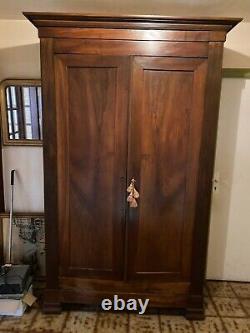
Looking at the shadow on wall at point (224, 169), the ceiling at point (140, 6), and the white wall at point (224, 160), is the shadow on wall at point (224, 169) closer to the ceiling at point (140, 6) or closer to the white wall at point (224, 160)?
the white wall at point (224, 160)

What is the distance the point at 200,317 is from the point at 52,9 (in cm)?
257

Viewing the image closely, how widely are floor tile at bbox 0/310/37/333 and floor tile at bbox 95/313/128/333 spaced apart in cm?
50

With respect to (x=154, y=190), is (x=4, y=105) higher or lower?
higher

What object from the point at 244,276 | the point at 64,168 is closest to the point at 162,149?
A: the point at 64,168

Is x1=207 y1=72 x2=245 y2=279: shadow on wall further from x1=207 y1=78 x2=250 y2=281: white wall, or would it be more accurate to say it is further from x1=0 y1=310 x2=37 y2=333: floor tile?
Result: x1=0 y1=310 x2=37 y2=333: floor tile

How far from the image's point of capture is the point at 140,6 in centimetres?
204

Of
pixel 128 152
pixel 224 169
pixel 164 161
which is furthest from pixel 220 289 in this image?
pixel 128 152

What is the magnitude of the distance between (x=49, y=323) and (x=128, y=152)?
137 centimetres

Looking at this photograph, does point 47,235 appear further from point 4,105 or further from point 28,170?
point 4,105

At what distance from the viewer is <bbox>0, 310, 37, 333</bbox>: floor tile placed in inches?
78.5

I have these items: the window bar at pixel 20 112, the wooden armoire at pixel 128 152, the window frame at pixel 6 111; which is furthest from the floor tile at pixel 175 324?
the window bar at pixel 20 112

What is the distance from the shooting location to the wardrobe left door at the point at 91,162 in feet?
5.93

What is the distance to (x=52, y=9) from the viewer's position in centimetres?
215

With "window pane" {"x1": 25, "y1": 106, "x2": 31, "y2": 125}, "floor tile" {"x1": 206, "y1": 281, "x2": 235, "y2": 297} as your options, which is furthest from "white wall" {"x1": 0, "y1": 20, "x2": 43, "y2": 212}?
"floor tile" {"x1": 206, "y1": 281, "x2": 235, "y2": 297}
